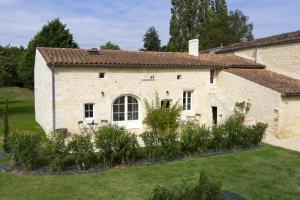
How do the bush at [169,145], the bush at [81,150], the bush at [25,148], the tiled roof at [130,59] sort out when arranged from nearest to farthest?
the bush at [25,148] < the bush at [81,150] < the bush at [169,145] < the tiled roof at [130,59]

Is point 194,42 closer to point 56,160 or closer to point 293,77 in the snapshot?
point 293,77

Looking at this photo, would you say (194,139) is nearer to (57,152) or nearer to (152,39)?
(57,152)

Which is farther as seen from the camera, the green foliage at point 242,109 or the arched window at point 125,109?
the green foliage at point 242,109

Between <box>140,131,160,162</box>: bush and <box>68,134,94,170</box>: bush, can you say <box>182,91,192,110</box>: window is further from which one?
<box>68,134,94,170</box>: bush

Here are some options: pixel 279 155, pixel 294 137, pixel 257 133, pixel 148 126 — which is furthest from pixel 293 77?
pixel 148 126

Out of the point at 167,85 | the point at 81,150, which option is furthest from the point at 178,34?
the point at 81,150

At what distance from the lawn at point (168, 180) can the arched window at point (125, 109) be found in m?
7.64

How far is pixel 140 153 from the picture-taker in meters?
14.0

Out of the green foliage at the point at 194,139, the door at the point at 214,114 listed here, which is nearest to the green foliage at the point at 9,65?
the door at the point at 214,114

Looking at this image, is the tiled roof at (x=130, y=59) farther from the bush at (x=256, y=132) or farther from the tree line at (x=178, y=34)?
the tree line at (x=178, y=34)

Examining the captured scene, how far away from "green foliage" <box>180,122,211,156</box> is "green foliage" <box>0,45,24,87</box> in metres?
23.2

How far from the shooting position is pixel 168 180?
1106 cm

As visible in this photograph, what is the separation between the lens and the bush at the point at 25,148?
39.0 feet

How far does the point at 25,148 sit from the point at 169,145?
227 inches
